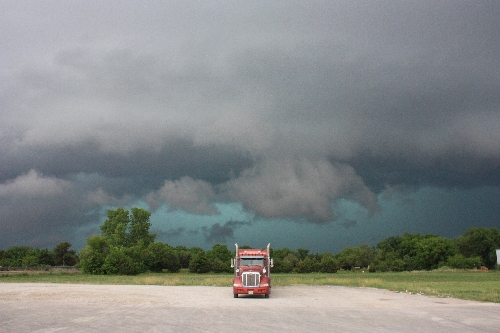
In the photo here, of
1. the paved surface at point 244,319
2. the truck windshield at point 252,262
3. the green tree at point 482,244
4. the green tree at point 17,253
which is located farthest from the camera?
the green tree at point 17,253

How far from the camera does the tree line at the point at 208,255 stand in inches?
4099

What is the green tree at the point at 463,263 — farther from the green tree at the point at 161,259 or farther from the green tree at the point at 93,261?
the green tree at the point at 93,261

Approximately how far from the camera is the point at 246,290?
35.3 m

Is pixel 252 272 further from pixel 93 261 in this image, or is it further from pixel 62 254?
pixel 62 254

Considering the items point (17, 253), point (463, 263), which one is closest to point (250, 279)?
point (463, 263)

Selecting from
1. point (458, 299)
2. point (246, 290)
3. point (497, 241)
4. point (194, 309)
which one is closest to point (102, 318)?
point (194, 309)

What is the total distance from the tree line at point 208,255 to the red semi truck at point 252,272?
68689mm

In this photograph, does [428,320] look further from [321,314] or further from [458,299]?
[458,299]

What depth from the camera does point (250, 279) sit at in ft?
116

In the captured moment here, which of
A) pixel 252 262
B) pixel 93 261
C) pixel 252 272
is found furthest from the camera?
pixel 93 261

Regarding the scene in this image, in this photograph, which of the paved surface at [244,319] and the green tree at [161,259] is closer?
the paved surface at [244,319]

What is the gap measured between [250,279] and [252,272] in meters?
0.58

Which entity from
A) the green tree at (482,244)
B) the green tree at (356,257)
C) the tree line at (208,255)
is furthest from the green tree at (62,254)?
the green tree at (482,244)

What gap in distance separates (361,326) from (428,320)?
14.1 feet
